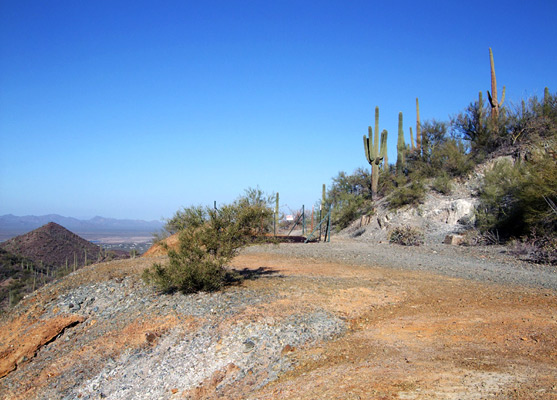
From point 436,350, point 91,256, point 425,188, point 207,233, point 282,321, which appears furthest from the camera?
point 91,256

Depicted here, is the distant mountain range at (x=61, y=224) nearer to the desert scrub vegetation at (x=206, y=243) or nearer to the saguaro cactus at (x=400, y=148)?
the saguaro cactus at (x=400, y=148)

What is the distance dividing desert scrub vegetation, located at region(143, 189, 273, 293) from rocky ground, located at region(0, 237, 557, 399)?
36 cm

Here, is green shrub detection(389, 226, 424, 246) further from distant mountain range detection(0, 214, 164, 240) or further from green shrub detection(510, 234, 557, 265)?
distant mountain range detection(0, 214, 164, 240)

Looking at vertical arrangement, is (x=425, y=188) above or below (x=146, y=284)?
above

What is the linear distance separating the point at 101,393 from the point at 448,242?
16565 mm

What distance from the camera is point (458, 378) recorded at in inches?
194

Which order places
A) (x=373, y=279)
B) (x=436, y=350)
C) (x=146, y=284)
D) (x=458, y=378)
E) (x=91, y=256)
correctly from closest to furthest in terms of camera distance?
(x=458, y=378) < (x=436, y=350) < (x=146, y=284) < (x=373, y=279) < (x=91, y=256)

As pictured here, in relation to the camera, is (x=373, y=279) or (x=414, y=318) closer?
(x=414, y=318)

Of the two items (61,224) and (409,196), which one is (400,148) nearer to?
(409,196)

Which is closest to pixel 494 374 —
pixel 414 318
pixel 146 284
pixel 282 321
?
pixel 414 318

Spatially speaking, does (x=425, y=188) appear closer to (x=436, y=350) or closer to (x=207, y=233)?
(x=207, y=233)

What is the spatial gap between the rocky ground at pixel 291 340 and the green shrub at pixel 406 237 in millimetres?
8362

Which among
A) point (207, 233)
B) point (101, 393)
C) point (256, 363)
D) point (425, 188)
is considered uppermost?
point (425, 188)

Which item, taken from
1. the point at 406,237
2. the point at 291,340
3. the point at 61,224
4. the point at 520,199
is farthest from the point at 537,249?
the point at 61,224
